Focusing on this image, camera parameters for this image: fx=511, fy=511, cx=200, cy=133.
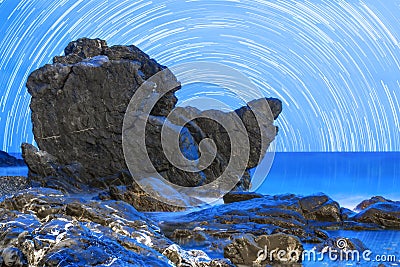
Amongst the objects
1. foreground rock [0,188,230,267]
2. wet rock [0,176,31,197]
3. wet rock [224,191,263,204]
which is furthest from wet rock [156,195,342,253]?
wet rock [0,176,31,197]

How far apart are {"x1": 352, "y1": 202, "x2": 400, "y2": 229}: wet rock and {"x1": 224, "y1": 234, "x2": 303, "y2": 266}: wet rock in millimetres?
5726

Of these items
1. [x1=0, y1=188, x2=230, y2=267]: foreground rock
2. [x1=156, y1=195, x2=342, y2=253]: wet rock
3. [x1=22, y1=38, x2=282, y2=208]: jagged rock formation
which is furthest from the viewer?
[x1=22, y1=38, x2=282, y2=208]: jagged rock formation

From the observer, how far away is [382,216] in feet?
48.6

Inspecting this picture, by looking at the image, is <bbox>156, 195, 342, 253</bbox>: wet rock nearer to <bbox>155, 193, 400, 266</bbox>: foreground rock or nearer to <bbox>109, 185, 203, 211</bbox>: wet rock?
<bbox>155, 193, 400, 266</bbox>: foreground rock

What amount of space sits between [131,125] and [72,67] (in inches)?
182

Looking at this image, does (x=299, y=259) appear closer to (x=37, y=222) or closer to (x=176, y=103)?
(x=37, y=222)

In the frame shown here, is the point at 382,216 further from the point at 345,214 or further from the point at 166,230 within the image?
the point at 166,230

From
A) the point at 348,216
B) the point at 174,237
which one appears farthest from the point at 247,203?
the point at 174,237

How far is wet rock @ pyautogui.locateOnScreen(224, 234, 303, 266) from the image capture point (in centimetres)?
966

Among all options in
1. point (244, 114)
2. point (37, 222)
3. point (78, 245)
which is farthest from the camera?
point (244, 114)

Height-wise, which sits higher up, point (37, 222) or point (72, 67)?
point (72, 67)

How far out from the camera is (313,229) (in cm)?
1313

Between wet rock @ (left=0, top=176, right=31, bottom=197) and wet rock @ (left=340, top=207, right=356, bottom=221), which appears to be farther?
wet rock @ (left=0, top=176, right=31, bottom=197)

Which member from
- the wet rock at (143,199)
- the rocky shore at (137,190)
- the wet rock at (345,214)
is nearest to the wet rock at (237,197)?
the rocky shore at (137,190)
